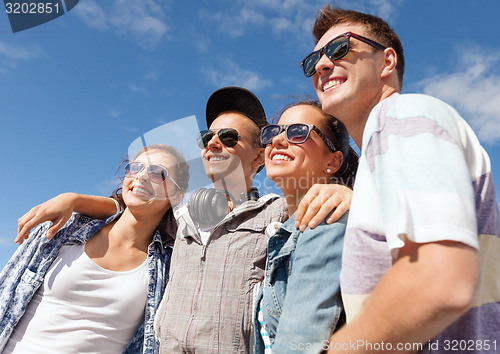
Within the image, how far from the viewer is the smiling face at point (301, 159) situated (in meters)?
2.72

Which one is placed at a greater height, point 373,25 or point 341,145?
point 373,25

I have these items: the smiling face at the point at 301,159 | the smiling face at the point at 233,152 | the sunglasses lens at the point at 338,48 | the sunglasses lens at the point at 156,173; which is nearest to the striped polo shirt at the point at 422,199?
the sunglasses lens at the point at 338,48

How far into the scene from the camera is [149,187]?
4012 mm

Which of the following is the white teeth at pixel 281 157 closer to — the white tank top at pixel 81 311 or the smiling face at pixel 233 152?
the smiling face at pixel 233 152

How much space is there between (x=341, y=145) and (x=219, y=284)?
1512mm

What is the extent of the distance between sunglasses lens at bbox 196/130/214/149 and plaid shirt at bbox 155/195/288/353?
39.0 inches

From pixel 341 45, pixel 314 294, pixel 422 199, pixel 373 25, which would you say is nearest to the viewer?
pixel 422 199

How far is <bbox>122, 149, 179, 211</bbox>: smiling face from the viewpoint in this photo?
393cm

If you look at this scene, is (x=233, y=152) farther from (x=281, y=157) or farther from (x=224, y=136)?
(x=281, y=157)

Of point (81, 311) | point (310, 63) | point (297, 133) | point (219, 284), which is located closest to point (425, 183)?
point (297, 133)

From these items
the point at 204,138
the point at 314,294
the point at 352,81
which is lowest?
the point at 314,294

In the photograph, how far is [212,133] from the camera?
3840 mm

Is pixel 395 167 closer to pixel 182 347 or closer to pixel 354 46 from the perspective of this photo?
pixel 354 46

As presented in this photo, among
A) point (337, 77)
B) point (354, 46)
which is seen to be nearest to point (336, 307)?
point (337, 77)
